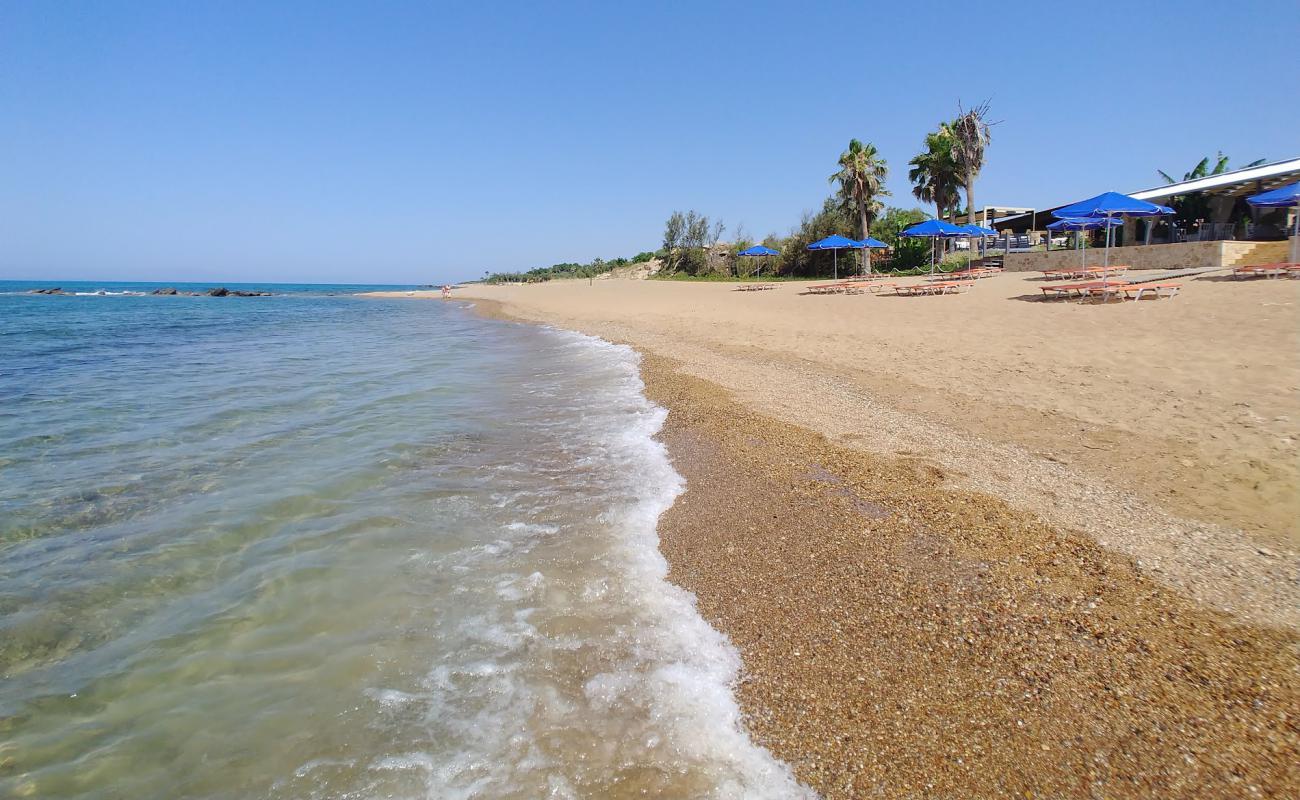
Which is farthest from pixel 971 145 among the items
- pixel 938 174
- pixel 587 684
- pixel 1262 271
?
pixel 587 684

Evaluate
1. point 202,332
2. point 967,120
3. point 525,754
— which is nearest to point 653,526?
point 525,754

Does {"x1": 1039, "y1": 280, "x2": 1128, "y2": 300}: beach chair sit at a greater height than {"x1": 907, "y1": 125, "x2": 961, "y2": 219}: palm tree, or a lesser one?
lesser

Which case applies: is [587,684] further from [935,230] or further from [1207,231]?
[1207,231]

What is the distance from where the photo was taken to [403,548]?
419 centimetres

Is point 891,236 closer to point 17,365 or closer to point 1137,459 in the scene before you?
point 1137,459

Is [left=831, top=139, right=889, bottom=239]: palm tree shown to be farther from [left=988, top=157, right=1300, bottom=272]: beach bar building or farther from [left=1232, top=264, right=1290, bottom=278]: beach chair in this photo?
[left=1232, top=264, right=1290, bottom=278]: beach chair

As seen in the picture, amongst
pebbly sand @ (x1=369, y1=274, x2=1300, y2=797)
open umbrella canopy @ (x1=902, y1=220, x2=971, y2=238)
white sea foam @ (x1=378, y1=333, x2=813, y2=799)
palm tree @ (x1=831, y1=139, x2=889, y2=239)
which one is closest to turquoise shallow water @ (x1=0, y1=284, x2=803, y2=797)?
white sea foam @ (x1=378, y1=333, x2=813, y2=799)

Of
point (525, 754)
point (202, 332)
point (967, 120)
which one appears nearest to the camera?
point (525, 754)

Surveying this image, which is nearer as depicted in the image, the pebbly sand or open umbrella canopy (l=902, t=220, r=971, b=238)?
the pebbly sand

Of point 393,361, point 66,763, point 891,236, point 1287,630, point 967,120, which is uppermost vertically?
point 967,120

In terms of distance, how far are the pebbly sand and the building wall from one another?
548 inches

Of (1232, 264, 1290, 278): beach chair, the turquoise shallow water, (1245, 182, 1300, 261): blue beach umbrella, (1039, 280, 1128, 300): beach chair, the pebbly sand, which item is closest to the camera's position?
the pebbly sand

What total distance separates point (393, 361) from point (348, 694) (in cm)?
1177

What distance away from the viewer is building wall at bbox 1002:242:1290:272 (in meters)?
18.3
